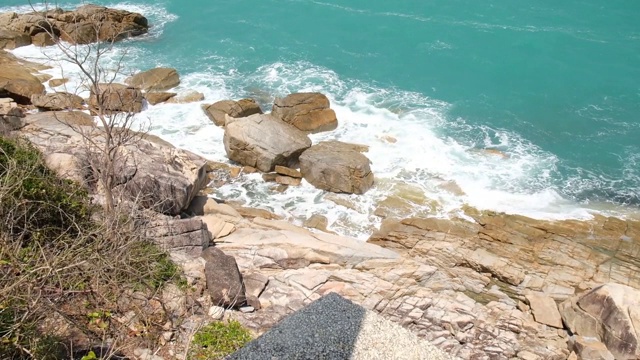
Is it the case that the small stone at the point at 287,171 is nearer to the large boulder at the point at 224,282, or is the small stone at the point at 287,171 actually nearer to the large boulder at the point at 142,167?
the large boulder at the point at 142,167

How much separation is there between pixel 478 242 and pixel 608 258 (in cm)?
440


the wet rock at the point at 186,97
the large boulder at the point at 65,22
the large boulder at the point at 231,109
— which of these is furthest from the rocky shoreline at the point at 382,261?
the large boulder at the point at 65,22

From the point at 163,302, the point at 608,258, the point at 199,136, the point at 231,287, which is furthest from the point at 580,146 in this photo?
the point at 163,302

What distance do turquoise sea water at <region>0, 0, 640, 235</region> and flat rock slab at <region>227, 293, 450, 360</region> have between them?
8.66 meters

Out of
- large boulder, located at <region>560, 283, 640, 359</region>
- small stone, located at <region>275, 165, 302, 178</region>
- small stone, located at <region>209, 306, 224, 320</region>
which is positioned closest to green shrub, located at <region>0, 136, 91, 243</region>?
small stone, located at <region>209, 306, 224, 320</region>

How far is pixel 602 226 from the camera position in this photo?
2042cm

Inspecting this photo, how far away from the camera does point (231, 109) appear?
87.0 ft

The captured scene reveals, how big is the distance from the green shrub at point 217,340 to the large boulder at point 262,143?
38.0 feet

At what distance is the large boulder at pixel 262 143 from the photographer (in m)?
23.2

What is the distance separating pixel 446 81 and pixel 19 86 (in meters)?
23.4

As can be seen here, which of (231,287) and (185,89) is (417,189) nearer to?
(231,287)

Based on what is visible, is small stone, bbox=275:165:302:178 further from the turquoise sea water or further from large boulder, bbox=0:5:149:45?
large boulder, bbox=0:5:149:45

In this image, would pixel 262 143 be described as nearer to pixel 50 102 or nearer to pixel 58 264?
pixel 50 102

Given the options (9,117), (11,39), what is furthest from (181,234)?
(11,39)
